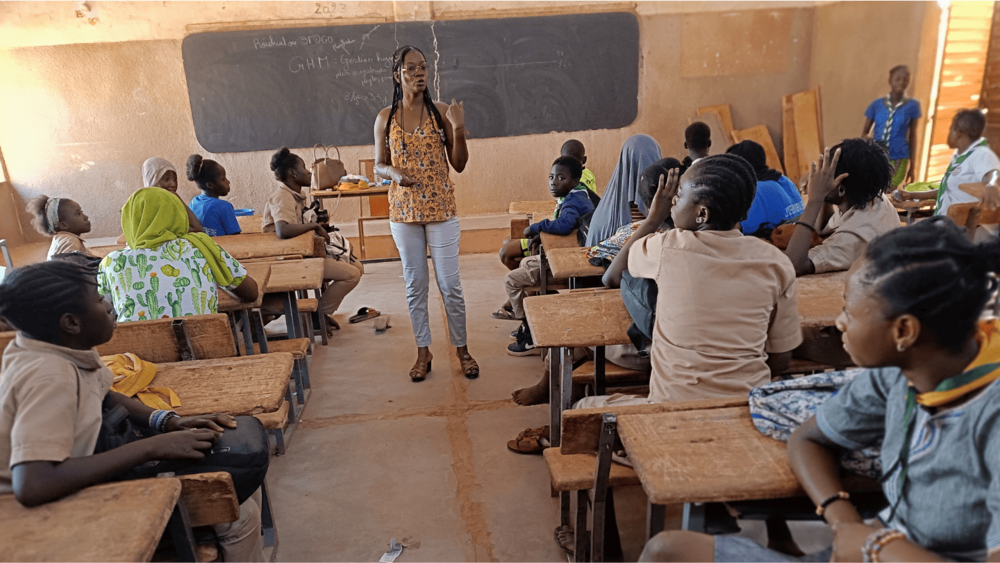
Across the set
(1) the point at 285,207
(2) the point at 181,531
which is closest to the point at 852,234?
(2) the point at 181,531

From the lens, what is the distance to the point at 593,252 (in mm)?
2686

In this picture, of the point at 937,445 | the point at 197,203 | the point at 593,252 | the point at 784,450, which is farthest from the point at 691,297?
the point at 197,203

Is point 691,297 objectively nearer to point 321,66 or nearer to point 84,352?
point 84,352

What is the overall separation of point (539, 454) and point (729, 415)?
137cm

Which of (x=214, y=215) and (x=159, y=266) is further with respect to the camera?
(x=214, y=215)

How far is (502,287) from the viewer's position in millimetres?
5086

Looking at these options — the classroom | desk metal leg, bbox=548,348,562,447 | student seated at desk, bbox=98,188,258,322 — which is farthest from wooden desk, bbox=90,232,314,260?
desk metal leg, bbox=548,348,562,447

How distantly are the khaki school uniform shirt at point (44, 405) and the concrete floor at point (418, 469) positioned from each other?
3.24ft

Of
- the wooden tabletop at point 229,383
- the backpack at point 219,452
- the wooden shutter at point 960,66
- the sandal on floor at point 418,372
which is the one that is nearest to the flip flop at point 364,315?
the sandal on floor at point 418,372

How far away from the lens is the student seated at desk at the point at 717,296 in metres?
1.56

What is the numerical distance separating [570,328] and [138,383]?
1.27 metres

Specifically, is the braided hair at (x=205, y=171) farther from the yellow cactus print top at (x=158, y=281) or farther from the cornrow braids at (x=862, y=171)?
the cornrow braids at (x=862, y=171)

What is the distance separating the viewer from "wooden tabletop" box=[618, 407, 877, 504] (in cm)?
107

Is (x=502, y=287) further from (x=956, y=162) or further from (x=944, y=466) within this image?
(x=944, y=466)
